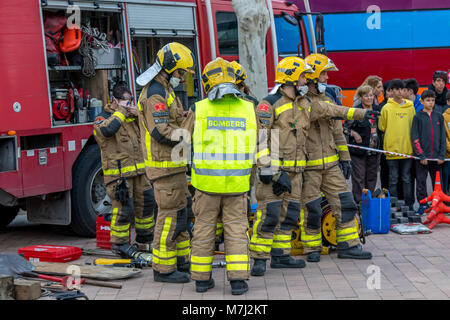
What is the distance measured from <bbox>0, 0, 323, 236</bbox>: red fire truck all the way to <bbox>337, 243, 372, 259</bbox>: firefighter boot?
309cm

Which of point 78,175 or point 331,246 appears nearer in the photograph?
point 331,246

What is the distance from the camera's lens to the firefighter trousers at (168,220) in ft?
21.9

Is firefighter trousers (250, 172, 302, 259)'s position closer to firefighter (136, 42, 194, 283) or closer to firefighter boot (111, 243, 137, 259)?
firefighter (136, 42, 194, 283)

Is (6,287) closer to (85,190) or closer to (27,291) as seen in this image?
(27,291)

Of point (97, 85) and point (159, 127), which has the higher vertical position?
point (97, 85)

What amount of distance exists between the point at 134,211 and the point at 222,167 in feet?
7.16

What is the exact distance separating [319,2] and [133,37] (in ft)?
25.0

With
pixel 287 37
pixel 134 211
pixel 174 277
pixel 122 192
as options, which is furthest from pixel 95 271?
pixel 287 37

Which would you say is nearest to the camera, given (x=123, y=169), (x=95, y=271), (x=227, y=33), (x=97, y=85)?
(x=95, y=271)

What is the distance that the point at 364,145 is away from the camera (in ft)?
31.9

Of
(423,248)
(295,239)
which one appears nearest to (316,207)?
(295,239)

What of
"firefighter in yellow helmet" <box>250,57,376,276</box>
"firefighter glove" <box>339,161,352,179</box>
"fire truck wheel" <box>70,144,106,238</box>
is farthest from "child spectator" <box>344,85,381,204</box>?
"fire truck wheel" <box>70,144,106,238</box>

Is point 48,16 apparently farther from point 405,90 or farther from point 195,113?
point 405,90

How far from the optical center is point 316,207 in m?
7.55
